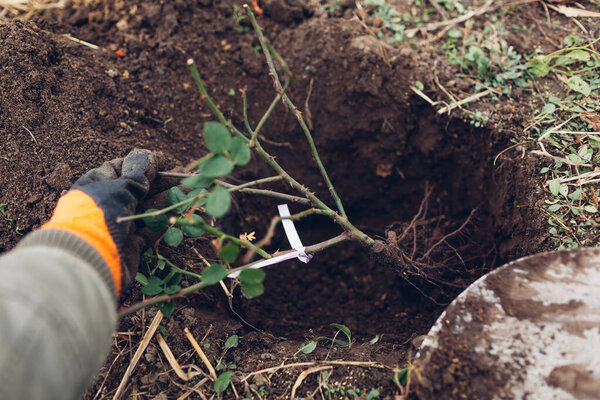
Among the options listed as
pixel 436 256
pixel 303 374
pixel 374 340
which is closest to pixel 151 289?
pixel 303 374

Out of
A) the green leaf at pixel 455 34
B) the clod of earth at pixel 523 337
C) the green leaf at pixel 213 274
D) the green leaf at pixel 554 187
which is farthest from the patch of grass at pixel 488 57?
the green leaf at pixel 213 274

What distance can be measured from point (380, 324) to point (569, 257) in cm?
73

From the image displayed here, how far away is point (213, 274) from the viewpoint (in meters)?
0.99

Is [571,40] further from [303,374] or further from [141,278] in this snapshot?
[141,278]

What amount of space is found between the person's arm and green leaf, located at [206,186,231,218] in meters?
0.28

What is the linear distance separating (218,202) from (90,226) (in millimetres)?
341

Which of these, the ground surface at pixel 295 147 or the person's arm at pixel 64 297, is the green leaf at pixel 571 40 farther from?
the person's arm at pixel 64 297

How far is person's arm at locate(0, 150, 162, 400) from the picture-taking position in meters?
0.68

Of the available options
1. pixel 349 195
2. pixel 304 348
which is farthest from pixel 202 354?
pixel 349 195

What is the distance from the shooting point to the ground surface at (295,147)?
1315mm

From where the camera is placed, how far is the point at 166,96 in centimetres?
173

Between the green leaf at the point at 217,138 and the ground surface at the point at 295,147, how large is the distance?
0.62 meters

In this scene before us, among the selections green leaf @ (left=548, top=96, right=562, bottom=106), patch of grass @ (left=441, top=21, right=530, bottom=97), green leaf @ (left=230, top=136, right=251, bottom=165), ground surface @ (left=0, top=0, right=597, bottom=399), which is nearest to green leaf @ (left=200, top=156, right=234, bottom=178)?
green leaf @ (left=230, top=136, right=251, bottom=165)

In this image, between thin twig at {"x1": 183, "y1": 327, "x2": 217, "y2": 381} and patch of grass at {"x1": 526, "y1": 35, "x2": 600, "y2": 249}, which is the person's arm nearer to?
thin twig at {"x1": 183, "y1": 327, "x2": 217, "y2": 381}
